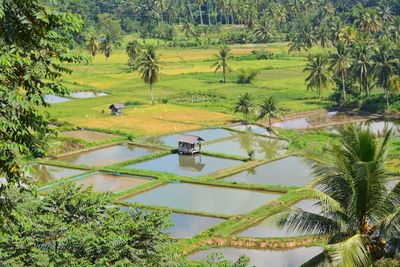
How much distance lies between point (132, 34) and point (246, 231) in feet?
341

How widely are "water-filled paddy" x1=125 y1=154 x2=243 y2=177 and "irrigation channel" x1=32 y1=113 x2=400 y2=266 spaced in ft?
0.20

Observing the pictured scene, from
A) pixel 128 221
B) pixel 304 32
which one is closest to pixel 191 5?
pixel 304 32

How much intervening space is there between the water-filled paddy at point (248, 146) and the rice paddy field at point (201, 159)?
0.08 metres

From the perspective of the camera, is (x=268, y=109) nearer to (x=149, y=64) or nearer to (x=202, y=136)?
(x=202, y=136)

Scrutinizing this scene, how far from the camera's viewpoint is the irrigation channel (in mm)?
23172

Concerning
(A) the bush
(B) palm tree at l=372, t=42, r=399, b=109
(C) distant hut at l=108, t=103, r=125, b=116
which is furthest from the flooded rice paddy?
(B) palm tree at l=372, t=42, r=399, b=109

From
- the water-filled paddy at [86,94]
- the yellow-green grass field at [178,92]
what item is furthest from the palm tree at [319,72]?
the water-filled paddy at [86,94]

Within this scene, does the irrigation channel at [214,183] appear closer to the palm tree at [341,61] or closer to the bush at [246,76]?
the palm tree at [341,61]

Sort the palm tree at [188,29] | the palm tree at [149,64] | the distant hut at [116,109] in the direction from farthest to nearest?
the palm tree at [188,29] → the palm tree at [149,64] → the distant hut at [116,109]

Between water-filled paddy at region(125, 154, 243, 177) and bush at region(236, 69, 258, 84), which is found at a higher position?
bush at region(236, 69, 258, 84)

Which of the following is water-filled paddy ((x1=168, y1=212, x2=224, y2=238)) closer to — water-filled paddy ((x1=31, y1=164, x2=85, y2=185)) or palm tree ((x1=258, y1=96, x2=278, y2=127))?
water-filled paddy ((x1=31, y1=164, x2=85, y2=185))

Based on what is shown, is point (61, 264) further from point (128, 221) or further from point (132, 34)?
point (132, 34)

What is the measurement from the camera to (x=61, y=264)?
1223 cm

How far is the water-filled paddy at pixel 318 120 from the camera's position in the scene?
4925 cm
